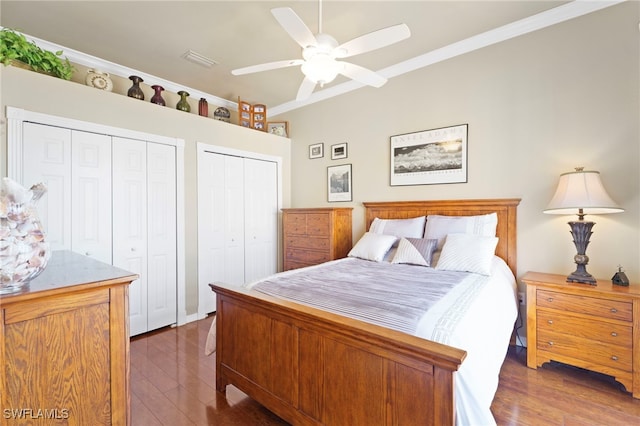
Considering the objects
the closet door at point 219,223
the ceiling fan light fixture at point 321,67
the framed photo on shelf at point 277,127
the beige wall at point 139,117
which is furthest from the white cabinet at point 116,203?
the ceiling fan light fixture at point 321,67

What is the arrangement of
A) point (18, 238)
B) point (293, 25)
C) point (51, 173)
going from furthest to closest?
point (51, 173) < point (293, 25) < point (18, 238)

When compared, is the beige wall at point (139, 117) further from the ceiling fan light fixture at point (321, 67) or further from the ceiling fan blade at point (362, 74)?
the ceiling fan blade at point (362, 74)

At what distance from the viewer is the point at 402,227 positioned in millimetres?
3037

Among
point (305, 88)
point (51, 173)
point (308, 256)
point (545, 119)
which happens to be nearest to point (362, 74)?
point (305, 88)

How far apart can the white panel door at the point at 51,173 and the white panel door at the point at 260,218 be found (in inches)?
71.4

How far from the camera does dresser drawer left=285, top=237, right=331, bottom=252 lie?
352cm

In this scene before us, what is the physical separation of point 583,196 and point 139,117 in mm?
3894

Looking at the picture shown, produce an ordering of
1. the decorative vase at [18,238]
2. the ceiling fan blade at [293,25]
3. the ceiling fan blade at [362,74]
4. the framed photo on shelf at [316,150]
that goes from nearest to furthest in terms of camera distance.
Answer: the decorative vase at [18,238]
the ceiling fan blade at [293,25]
the ceiling fan blade at [362,74]
the framed photo on shelf at [316,150]

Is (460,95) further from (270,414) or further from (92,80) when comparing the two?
(92,80)

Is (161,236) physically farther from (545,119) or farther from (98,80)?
(545,119)

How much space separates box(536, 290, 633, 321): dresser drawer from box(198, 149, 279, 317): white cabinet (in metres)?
2.73

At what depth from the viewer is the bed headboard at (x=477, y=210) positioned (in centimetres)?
266

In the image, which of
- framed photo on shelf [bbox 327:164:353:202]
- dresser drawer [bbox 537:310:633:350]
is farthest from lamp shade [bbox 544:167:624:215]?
framed photo on shelf [bbox 327:164:353:202]

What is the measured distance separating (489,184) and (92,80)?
12.9 feet
